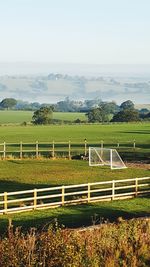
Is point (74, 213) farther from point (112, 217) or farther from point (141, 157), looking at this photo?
point (141, 157)

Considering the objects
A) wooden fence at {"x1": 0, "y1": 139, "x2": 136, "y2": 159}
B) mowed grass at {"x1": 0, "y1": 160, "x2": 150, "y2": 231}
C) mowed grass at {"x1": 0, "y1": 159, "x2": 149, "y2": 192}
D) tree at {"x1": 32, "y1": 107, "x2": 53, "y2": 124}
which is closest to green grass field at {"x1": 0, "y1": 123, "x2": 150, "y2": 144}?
wooden fence at {"x1": 0, "y1": 139, "x2": 136, "y2": 159}

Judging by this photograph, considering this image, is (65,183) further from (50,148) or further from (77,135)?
(77,135)

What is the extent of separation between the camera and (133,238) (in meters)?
18.9

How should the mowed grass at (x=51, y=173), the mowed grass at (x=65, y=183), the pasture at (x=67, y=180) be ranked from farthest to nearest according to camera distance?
the mowed grass at (x=51, y=173)
the pasture at (x=67, y=180)
the mowed grass at (x=65, y=183)

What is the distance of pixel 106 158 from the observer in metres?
44.1

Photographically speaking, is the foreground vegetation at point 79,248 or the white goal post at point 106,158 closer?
the foreground vegetation at point 79,248

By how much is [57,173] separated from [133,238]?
20081 millimetres

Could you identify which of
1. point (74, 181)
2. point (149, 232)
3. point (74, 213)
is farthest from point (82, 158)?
point (149, 232)

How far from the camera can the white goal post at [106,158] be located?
4300 centimetres

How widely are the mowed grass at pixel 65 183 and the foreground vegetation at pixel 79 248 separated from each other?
171cm

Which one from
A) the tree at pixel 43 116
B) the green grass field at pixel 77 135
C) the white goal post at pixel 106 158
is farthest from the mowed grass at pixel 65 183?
the tree at pixel 43 116

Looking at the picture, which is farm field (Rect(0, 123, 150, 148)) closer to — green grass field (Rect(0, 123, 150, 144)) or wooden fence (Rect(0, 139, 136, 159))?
green grass field (Rect(0, 123, 150, 144))

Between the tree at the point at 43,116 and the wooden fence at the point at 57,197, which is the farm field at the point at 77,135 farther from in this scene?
the tree at the point at 43,116

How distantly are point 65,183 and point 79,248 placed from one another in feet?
57.2
